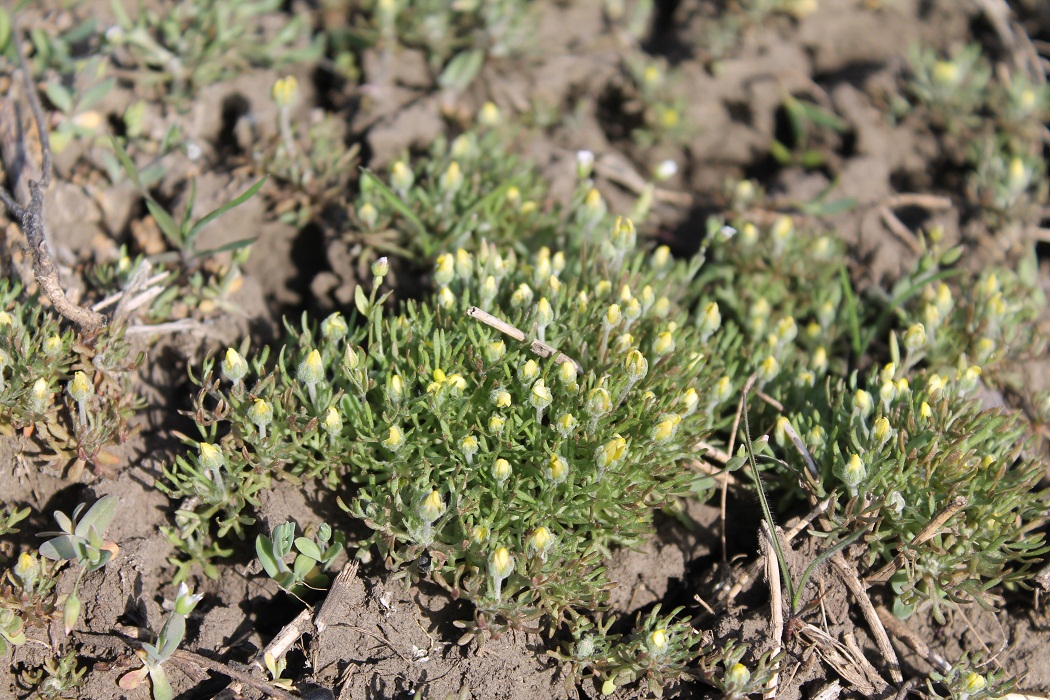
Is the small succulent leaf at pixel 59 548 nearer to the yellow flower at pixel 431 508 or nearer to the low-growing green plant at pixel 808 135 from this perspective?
the yellow flower at pixel 431 508

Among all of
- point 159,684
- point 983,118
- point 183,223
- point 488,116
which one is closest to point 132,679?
point 159,684

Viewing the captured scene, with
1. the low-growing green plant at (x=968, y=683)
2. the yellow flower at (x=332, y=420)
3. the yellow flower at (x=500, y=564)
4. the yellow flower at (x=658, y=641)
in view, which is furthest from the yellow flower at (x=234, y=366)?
the low-growing green plant at (x=968, y=683)

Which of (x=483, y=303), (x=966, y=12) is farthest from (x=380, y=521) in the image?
(x=966, y=12)

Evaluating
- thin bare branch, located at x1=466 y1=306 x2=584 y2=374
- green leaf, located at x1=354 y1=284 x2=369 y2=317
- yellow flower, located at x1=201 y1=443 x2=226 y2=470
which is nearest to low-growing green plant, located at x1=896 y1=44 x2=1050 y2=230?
thin bare branch, located at x1=466 y1=306 x2=584 y2=374

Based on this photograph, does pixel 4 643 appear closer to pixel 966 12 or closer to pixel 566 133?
pixel 566 133

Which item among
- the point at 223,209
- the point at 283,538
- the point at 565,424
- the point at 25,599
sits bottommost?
the point at 25,599

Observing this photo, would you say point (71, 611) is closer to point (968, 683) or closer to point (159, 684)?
point (159, 684)
